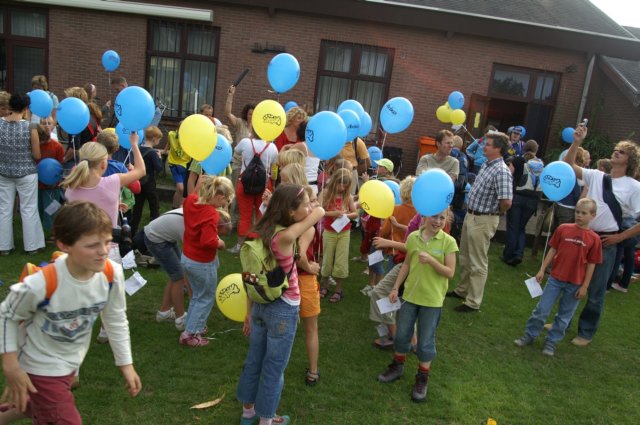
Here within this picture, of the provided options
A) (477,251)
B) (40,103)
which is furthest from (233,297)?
(40,103)

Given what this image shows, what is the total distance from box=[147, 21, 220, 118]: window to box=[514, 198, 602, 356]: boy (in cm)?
915

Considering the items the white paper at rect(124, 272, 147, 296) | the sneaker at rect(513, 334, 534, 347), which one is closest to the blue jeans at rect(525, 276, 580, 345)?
the sneaker at rect(513, 334, 534, 347)

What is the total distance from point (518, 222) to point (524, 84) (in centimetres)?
614

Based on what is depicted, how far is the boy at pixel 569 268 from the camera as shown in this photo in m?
4.28

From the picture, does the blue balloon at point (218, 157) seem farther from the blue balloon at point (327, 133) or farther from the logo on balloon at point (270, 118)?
the blue balloon at point (327, 133)

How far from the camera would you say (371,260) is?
14.6 ft

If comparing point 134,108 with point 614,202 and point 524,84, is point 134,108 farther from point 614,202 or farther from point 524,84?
point 524,84

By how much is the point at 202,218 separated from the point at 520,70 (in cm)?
1086

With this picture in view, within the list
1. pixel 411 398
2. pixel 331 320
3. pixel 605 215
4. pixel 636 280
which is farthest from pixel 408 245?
pixel 636 280

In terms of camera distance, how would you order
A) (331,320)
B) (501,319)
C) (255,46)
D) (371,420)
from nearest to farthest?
(371,420) < (331,320) < (501,319) < (255,46)

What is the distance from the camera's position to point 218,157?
467 centimetres

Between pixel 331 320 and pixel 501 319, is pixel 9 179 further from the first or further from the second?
pixel 501 319

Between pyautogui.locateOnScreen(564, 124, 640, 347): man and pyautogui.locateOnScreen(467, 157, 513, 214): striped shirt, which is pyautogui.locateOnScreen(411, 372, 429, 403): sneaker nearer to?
pyautogui.locateOnScreen(564, 124, 640, 347): man

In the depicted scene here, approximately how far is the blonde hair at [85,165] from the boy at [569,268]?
387 centimetres
